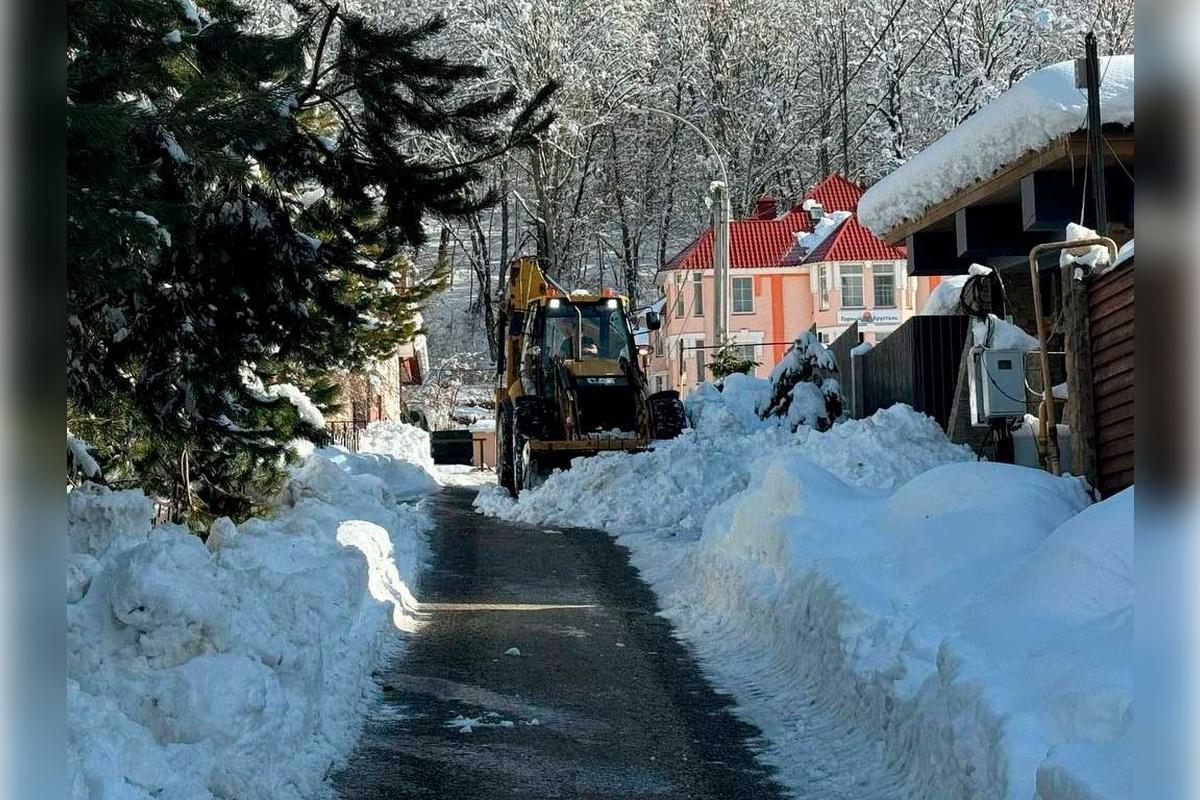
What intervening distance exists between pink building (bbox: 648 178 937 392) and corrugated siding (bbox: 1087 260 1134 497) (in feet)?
147

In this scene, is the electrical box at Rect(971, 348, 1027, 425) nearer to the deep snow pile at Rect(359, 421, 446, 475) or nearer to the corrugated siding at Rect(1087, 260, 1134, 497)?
the corrugated siding at Rect(1087, 260, 1134, 497)

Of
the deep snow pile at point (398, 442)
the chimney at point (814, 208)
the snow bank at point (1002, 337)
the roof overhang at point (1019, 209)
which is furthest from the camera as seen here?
the chimney at point (814, 208)

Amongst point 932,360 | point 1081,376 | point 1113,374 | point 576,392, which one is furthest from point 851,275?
point 1113,374

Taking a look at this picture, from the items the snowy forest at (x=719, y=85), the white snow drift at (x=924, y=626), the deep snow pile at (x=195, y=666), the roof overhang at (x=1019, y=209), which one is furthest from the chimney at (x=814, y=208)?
the deep snow pile at (x=195, y=666)

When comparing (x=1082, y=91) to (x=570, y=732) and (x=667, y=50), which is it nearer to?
(x=570, y=732)

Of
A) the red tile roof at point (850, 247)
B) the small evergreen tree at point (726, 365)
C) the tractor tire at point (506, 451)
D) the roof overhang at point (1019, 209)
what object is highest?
the red tile roof at point (850, 247)

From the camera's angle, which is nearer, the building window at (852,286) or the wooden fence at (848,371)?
the wooden fence at (848,371)

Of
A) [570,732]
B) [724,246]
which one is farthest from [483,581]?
[724,246]

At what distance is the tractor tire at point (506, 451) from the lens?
24.7 m

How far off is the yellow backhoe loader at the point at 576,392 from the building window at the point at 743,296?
35.2 meters

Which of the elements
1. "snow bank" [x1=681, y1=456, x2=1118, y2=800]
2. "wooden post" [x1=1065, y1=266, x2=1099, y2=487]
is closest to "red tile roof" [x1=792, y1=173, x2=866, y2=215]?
"snow bank" [x1=681, y1=456, x2=1118, y2=800]

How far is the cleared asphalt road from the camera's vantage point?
738 centimetres

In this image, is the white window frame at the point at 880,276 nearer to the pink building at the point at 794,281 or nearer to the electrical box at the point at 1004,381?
the pink building at the point at 794,281
